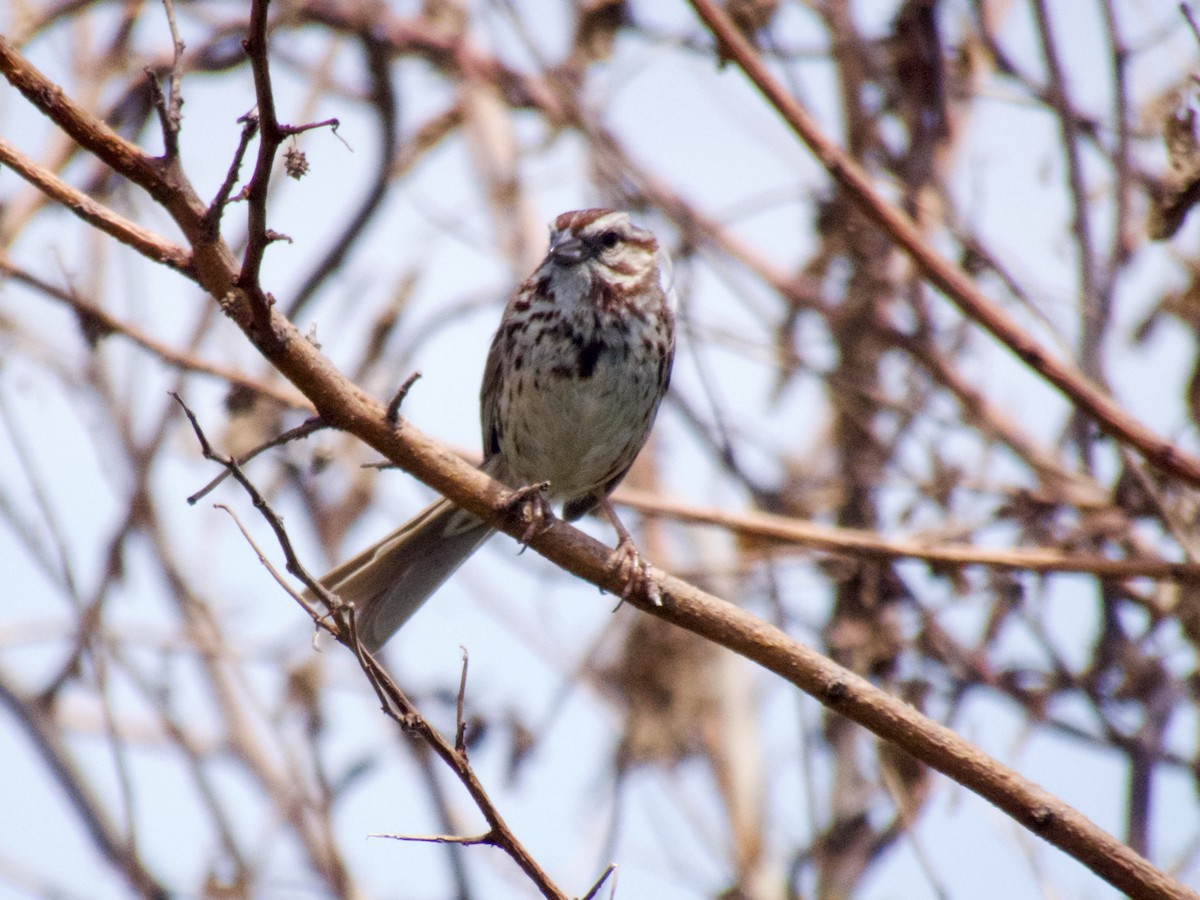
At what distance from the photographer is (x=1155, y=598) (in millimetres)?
4555

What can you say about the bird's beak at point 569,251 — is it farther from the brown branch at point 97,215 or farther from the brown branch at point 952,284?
the brown branch at point 97,215

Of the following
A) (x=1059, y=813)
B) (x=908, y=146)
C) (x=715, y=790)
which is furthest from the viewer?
(x=715, y=790)

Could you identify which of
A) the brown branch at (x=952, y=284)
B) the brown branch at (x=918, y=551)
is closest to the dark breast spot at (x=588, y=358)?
the brown branch at (x=918, y=551)

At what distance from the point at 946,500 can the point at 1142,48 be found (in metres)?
1.42

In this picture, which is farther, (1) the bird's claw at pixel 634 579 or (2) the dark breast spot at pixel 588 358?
(2) the dark breast spot at pixel 588 358

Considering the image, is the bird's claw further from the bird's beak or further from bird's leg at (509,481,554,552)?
the bird's beak

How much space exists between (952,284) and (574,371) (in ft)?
3.60

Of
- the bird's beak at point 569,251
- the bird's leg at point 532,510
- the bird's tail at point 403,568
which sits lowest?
the bird's leg at point 532,510

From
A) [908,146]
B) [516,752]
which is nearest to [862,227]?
[908,146]

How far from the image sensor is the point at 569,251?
170 inches

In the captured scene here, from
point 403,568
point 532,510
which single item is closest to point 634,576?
point 532,510

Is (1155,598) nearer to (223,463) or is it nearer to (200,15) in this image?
(223,463)

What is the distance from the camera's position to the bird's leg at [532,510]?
9.80ft

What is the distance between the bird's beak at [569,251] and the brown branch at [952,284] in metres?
0.83
